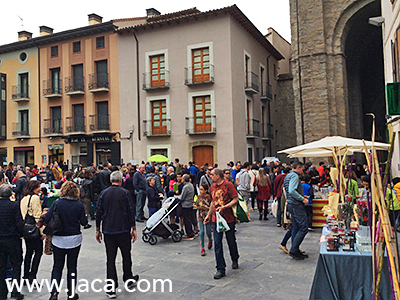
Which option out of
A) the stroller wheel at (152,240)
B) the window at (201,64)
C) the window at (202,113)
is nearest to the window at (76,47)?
the window at (201,64)

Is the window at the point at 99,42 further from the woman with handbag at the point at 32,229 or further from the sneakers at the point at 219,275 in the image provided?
the sneakers at the point at 219,275

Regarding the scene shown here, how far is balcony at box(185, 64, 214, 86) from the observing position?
22.5 metres

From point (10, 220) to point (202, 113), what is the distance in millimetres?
18660

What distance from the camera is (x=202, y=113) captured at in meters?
23.1

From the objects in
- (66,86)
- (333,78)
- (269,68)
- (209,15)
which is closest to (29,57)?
(66,86)

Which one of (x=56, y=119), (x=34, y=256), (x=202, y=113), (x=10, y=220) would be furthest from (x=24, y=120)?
(x=10, y=220)

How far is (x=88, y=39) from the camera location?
26.2m

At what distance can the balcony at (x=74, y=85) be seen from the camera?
1026 inches

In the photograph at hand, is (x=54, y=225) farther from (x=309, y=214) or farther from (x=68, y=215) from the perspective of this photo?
(x=309, y=214)

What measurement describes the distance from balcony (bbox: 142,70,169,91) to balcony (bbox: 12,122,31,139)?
440 inches

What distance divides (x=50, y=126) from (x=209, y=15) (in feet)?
48.4

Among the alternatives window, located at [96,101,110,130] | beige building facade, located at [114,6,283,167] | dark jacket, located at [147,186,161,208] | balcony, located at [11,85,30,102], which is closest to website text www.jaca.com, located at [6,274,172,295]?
dark jacket, located at [147,186,161,208]

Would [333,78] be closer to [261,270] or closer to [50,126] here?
[261,270]

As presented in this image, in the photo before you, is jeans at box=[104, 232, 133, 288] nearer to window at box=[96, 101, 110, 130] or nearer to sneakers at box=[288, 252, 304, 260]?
sneakers at box=[288, 252, 304, 260]
